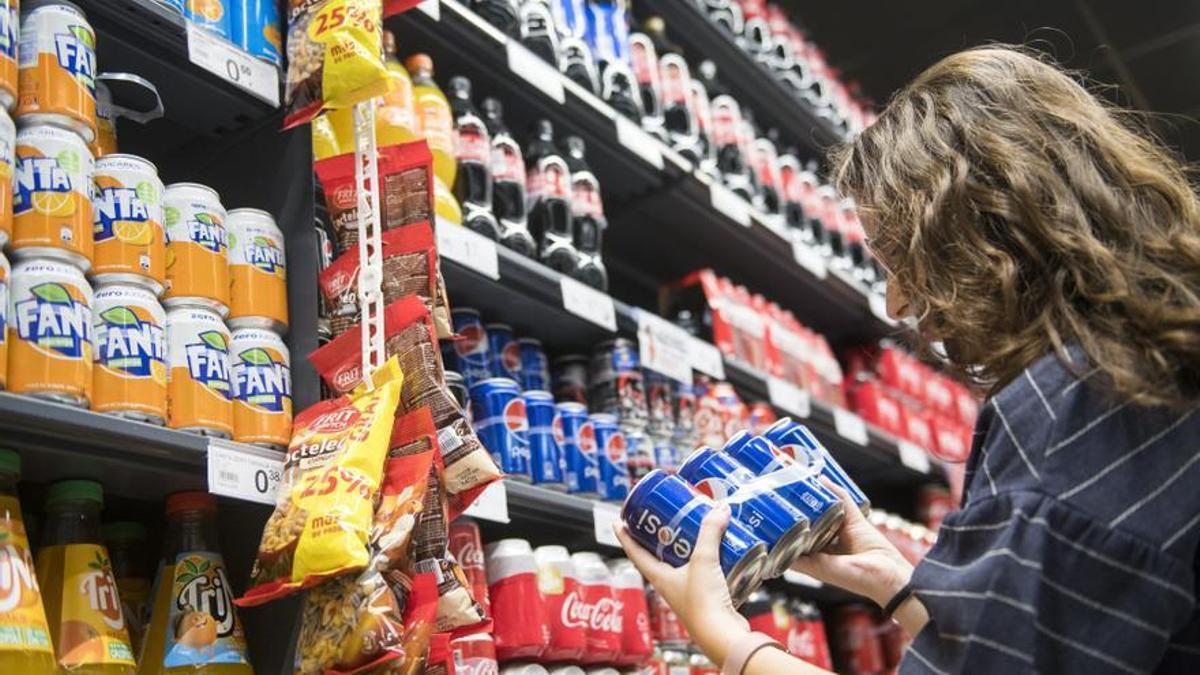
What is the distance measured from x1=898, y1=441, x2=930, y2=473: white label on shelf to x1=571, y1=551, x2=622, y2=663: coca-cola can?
1.61 meters

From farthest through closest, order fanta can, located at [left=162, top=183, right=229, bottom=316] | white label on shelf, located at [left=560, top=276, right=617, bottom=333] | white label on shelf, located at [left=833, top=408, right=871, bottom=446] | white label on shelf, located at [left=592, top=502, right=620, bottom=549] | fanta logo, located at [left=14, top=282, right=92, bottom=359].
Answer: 1. white label on shelf, located at [left=833, top=408, right=871, bottom=446]
2. white label on shelf, located at [left=560, top=276, right=617, bottom=333]
3. white label on shelf, located at [left=592, top=502, right=620, bottom=549]
4. fanta can, located at [left=162, top=183, right=229, bottom=316]
5. fanta logo, located at [left=14, top=282, right=92, bottom=359]

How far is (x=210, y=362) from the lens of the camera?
144 cm

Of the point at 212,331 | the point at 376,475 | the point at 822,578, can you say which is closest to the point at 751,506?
the point at 822,578

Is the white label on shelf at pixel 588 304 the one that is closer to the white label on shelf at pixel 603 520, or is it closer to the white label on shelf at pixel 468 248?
the white label on shelf at pixel 468 248

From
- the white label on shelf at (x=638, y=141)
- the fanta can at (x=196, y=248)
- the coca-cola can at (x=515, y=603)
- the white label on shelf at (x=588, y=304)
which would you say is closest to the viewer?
the fanta can at (x=196, y=248)

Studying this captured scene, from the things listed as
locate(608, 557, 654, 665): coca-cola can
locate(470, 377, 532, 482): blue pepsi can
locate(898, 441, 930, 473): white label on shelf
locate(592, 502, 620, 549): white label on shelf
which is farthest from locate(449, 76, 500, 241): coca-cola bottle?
locate(898, 441, 930, 473): white label on shelf

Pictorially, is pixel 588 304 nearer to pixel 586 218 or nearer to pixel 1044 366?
pixel 586 218

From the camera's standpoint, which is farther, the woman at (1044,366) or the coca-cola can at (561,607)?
the coca-cola can at (561,607)

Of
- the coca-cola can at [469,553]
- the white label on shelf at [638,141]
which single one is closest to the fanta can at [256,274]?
the coca-cola can at [469,553]

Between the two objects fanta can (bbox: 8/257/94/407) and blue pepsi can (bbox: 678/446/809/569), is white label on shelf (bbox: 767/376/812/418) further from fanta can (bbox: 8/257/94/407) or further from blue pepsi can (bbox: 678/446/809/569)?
fanta can (bbox: 8/257/94/407)

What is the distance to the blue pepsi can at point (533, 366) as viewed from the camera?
7.44 ft

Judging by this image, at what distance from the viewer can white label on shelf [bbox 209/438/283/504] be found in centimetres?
137

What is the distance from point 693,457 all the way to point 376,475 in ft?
1.20

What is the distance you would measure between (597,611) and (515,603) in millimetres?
180
